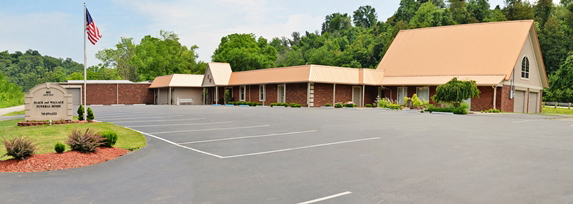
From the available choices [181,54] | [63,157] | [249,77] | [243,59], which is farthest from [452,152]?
[181,54]

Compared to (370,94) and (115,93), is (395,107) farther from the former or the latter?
(115,93)

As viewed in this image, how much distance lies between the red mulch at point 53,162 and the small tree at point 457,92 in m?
22.9

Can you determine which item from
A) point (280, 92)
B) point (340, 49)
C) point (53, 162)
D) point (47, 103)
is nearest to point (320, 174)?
point (53, 162)

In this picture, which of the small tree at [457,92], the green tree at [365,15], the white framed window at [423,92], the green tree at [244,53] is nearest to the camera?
the small tree at [457,92]

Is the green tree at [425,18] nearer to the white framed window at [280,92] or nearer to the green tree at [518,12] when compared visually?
the green tree at [518,12]

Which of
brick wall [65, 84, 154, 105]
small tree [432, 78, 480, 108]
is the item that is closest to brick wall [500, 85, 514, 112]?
small tree [432, 78, 480, 108]

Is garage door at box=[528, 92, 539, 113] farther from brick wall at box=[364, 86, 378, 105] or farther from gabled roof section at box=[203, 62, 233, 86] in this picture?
gabled roof section at box=[203, 62, 233, 86]

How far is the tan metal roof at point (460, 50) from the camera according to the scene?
30359mm

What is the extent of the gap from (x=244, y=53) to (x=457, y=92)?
48.8 m

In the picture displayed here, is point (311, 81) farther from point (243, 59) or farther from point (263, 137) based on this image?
point (243, 59)

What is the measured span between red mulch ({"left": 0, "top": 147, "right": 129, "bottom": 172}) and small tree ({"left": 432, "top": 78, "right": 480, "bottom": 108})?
22.9 metres

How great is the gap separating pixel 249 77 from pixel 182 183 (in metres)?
34.6

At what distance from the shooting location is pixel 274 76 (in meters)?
37.3

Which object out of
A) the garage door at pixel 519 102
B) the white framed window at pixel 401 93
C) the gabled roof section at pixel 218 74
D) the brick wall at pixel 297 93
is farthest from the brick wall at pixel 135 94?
the garage door at pixel 519 102
